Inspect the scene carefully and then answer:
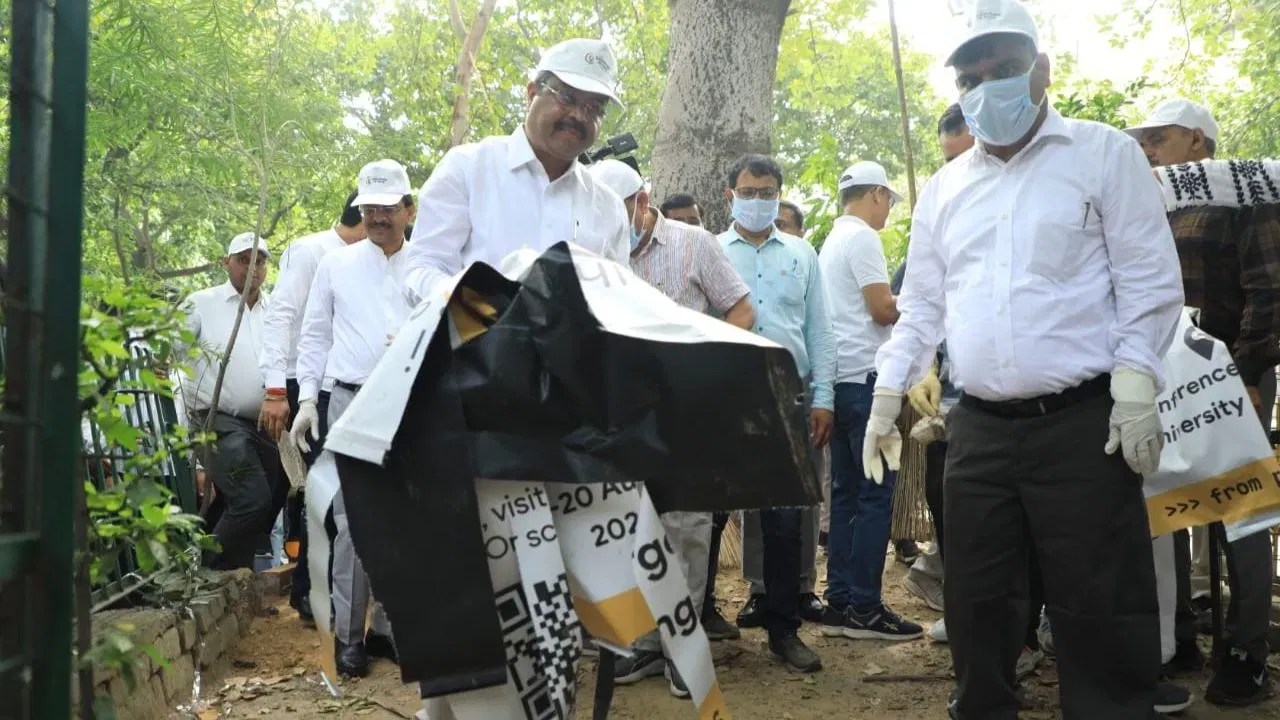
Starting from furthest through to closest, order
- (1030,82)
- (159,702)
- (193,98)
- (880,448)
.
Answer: (193,98)
(159,702)
(880,448)
(1030,82)

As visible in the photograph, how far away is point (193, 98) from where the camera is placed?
582 cm

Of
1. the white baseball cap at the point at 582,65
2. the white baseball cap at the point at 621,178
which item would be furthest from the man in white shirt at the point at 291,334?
the white baseball cap at the point at 582,65

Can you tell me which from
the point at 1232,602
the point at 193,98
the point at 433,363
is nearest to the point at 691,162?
the point at 193,98

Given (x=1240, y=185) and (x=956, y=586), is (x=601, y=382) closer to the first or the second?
(x=956, y=586)

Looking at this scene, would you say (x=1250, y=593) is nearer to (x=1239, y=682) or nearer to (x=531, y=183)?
(x=1239, y=682)

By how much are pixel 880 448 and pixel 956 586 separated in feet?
1.94

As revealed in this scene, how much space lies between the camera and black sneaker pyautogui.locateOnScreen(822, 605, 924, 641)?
577cm

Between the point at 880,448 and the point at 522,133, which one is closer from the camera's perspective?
the point at 522,133

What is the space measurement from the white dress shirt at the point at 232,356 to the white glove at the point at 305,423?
1172 millimetres

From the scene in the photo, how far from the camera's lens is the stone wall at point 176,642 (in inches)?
156

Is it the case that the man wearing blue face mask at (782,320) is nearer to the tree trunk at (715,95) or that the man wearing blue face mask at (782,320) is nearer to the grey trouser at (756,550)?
the grey trouser at (756,550)

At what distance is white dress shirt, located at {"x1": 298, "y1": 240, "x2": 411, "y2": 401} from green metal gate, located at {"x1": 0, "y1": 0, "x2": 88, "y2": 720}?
12.5 ft

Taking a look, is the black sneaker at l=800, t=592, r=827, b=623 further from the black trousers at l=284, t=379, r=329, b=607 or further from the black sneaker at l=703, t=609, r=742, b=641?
the black trousers at l=284, t=379, r=329, b=607

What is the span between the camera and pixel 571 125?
3.60 meters
